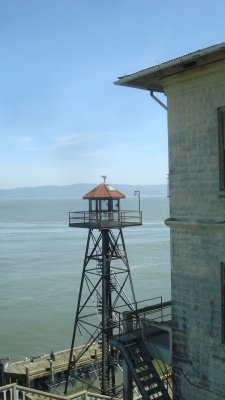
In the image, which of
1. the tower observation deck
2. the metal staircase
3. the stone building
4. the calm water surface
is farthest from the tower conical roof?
the calm water surface

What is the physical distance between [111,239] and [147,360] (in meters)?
12.6

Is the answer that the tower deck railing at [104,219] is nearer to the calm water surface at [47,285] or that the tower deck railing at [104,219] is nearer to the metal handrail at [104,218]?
the metal handrail at [104,218]

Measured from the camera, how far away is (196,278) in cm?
1064

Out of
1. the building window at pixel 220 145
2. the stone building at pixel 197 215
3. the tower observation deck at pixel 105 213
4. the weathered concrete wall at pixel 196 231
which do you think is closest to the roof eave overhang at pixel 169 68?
the stone building at pixel 197 215

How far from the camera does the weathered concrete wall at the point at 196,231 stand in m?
10.1

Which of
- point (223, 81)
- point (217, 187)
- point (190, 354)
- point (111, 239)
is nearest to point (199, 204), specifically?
point (217, 187)

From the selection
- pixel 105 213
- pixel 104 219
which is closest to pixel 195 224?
pixel 104 219

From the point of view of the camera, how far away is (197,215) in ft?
34.6

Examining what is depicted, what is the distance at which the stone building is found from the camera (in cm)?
1009

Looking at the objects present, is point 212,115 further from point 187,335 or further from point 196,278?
point 187,335

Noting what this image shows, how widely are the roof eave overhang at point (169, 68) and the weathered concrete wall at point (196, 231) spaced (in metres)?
0.15

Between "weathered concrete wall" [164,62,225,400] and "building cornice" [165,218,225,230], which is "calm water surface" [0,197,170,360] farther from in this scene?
"building cornice" [165,218,225,230]

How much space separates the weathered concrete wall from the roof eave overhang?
0.15 metres

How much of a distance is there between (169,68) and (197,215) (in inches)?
132
